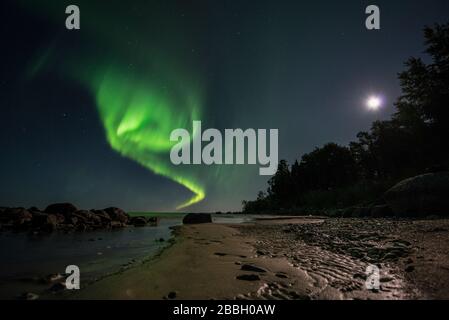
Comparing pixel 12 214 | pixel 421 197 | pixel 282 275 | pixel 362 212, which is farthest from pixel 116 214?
pixel 421 197

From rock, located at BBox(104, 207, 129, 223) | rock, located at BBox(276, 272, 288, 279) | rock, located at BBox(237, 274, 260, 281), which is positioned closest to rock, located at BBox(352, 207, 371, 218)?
rock, located at BBox(276, 272, 288, 279)

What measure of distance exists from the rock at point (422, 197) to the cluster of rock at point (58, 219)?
2188 centimetres

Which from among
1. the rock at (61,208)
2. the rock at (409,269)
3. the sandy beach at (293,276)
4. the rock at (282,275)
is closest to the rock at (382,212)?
the sandy beach at (293,276)

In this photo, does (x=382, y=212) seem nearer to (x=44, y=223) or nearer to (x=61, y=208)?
(x=44, y=223)

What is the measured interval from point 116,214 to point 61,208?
5031 millimetres

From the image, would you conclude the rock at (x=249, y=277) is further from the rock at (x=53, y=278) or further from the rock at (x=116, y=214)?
the rock at (x=116, y=214)

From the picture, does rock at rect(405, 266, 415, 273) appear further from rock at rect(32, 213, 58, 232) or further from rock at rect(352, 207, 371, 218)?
rock at rect(352, 207, 371, 218)

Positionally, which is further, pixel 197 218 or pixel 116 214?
pixel 116 214

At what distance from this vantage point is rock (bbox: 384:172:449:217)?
44.6ft

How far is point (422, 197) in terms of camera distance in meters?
14.3

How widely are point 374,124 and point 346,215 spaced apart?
33.6 meters

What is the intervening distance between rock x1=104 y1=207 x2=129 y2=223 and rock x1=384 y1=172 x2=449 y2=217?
25.2 meters
